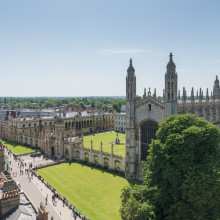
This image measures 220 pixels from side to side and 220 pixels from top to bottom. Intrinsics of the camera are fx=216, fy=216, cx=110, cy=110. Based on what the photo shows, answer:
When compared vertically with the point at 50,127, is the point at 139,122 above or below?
above

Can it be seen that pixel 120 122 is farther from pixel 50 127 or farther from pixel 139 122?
pixel 139 122

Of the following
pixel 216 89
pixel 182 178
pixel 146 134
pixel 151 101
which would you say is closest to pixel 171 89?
pixel 151 101

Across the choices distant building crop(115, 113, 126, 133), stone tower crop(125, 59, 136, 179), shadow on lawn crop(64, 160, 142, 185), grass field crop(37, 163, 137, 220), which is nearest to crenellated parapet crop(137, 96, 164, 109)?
stone tower crop(125, 59, 136, 179)

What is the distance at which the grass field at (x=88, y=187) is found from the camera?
26750 mm

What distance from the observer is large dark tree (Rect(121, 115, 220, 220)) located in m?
18.8

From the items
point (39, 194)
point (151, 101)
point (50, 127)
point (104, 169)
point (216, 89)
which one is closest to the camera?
point (39, 194)

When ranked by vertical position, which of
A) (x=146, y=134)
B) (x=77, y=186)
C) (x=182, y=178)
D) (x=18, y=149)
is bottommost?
(x=77, y=186)

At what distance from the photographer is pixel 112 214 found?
1008 inches

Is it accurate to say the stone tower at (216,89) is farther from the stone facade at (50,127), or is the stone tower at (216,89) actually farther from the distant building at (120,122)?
the stone facade at (50,127)

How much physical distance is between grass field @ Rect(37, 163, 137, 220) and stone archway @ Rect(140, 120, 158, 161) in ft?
19.0

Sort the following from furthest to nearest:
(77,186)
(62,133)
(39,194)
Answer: (62,133) < (77,186) < (39,194)

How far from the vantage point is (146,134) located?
117 feet

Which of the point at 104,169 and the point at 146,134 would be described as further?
the point at 104,169

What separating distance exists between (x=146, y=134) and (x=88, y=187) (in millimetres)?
12490
